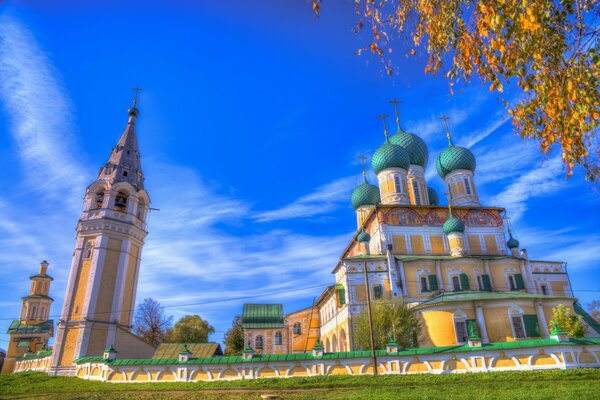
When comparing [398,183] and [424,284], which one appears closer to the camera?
[424,284]

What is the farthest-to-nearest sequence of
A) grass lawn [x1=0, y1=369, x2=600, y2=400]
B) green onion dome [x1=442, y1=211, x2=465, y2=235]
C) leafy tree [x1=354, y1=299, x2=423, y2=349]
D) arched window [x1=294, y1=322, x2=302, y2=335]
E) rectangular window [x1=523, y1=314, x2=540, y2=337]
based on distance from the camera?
arched window [x1=294, y1=322, x2=302, y2=335] → green onion dome [x1=442, y1=211, x2=465, y2=235] → rectangular window [x1=523, y1=314, x2=540, y2=337] → leafy tree [x1=354, y1=299, x2=423, y2=349] → grass lawn [x1=0, y1=369, x2=600, y2=400]

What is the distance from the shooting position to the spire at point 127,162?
1172 inches

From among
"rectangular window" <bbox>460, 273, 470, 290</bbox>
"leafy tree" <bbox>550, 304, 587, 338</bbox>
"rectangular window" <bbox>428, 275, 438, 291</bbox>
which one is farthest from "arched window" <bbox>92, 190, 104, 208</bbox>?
"leafy tree" <bbox>550, 304, 587, 338</bbox>

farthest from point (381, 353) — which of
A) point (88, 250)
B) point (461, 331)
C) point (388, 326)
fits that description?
point (88, 250)

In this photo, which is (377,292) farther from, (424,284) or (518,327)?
(518,327)

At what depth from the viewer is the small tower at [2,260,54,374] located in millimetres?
39188

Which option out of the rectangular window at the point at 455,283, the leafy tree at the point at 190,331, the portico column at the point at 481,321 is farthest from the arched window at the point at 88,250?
the rectangular window at the point at 455,283

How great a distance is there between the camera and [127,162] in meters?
→ 30.8

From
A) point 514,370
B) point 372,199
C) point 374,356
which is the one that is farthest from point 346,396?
point 372,199

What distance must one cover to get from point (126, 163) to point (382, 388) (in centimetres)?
2533

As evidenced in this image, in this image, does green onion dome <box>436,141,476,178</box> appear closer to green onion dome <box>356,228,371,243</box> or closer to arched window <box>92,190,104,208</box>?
green onion dome <box>356,228,371,243</box>

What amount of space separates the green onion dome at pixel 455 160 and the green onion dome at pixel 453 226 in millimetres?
6850

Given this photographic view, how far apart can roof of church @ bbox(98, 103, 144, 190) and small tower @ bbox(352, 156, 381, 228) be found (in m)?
19.5

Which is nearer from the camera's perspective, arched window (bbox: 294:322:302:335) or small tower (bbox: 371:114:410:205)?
small tower (bbox: 371:114:410:205)
